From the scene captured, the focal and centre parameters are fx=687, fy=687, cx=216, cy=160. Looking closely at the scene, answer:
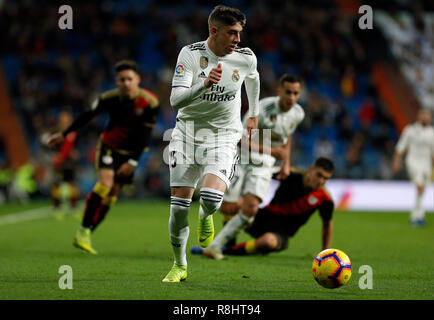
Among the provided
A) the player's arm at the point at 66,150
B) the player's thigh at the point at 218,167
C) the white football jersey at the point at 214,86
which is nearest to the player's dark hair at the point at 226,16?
the white football jersey at the point at 214,86

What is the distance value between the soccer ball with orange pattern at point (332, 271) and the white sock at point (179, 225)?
1.22 m

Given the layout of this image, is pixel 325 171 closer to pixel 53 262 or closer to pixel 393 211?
pixel 53 262

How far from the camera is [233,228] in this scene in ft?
27.3

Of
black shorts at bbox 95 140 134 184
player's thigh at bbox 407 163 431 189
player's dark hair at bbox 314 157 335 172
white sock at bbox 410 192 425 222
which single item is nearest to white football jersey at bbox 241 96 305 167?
player's dark hair at bbox 314 157 335 172

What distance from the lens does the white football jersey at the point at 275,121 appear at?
8.55 m

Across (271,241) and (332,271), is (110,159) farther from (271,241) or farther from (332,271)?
(332,271)

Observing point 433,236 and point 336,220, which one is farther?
point 336,220

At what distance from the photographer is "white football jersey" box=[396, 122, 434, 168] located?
14821 mm

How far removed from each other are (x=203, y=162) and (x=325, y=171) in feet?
8.41

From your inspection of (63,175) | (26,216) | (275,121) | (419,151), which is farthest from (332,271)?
(26,216)

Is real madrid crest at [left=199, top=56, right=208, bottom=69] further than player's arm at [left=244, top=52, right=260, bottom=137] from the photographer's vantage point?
No

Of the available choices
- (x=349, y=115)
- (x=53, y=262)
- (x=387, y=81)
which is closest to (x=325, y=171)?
(x=53, y=262)

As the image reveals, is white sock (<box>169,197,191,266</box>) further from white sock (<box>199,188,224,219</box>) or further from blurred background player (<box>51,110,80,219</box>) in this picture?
blurred background player (<box>51,110,80,219</box>)
